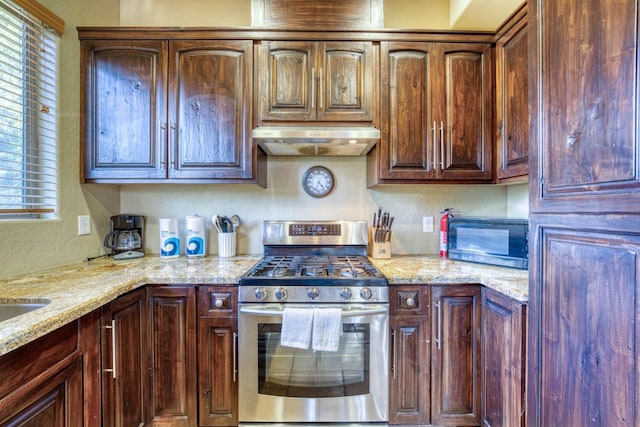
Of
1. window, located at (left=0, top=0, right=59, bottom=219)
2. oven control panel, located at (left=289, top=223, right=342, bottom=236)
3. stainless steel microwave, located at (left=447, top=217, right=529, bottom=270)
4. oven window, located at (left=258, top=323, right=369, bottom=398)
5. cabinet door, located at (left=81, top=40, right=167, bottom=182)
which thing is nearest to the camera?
window, located at (left=0, top=0, right=59, bottom=219)

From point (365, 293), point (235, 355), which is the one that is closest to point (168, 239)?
point (235, 355)

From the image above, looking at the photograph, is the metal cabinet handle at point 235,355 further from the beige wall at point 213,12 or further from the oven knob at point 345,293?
the beige wall at point 213,12

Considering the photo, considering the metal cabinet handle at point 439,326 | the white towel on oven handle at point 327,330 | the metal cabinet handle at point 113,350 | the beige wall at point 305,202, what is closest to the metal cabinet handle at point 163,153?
the beige wall at point 305,202

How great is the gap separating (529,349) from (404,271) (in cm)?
68

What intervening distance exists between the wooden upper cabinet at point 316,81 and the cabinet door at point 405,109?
11 centimetres

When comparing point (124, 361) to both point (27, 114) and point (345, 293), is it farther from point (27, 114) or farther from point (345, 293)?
point (27, 114)

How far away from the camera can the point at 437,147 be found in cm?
190

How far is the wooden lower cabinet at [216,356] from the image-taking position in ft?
5.14

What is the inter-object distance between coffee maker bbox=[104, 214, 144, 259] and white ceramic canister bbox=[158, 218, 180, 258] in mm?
213

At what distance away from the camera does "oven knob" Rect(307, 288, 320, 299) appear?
1.53 metres

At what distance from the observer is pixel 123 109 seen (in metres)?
1.88

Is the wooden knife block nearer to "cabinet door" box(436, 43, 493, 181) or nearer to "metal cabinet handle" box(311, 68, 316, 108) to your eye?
"cabinet door" box(436, 43, 493, 181)

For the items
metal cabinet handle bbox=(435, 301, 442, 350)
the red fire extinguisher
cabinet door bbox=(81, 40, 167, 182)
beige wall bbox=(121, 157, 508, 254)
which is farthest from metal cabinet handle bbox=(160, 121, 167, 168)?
the red fire extinguisher

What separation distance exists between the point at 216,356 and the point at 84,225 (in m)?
1.22
